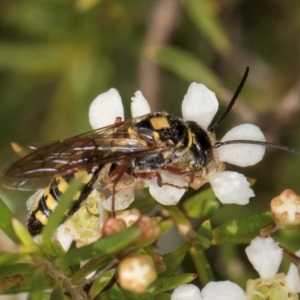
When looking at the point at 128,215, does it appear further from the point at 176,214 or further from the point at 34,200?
the point at 34,200

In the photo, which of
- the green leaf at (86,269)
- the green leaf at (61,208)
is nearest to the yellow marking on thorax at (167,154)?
the green leaf at (86,269)

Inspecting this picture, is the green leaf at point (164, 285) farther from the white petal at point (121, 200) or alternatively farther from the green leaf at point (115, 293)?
the white petal at point (121, 200)

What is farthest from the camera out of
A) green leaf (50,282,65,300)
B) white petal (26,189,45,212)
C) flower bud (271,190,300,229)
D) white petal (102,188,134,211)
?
white petal (26,189,45,212)

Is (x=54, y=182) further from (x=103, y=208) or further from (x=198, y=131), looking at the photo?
(x=198, y=131)

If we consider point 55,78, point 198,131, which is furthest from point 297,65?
point 198,131

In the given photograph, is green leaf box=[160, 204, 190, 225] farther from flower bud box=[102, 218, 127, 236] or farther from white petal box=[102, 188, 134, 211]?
flower bud box=[102, 218, 127, 236]

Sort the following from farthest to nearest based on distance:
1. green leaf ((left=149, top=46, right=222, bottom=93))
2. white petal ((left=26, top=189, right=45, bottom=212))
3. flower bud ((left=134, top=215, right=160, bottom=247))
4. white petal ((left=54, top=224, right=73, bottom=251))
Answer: green leaf ((left=149, top=46, right=222, bottom=93)), white petal ((left=26, top=189, right=45, bottom=212)), white petal ((left=54, top=224, right=73, bottom=251)), flower bud ((left=134, top=215, right=160, bottom=247))

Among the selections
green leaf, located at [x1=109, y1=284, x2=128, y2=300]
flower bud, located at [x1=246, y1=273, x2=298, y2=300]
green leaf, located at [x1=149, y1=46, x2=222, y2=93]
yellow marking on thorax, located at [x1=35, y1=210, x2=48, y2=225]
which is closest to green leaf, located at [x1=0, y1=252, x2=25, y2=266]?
green leaf, located at [x1=109, y1=284, x2=128, y2=300]
